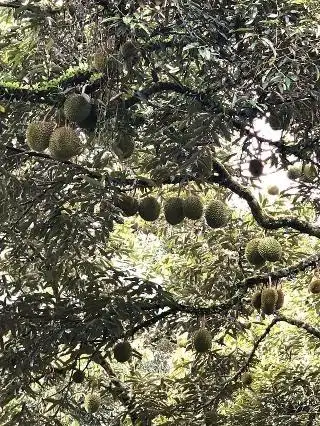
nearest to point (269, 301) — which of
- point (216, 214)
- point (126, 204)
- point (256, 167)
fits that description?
point (216, 214)

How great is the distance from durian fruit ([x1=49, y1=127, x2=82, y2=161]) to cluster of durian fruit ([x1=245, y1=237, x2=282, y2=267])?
151cm

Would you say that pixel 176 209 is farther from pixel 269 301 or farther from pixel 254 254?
pixel 269 301

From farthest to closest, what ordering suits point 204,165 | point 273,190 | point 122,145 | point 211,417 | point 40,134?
point 273,190 < point 211,417 < point 204,165 < point 122,145 < point 40,134

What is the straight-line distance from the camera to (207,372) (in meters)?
4.77

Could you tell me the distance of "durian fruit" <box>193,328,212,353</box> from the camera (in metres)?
4.21

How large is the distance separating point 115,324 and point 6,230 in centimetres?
86

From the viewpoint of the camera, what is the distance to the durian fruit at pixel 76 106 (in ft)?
8.84

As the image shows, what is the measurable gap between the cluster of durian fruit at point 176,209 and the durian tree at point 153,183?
0.01 meters

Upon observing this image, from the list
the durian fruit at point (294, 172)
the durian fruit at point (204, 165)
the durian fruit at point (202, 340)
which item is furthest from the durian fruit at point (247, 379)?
the durian fruit at point (204, 165)

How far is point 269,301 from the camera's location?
4.02 meters

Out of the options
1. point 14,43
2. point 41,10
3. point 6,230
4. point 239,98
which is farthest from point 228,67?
point 6,230

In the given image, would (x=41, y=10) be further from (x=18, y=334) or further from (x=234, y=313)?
(x=234, y=313)

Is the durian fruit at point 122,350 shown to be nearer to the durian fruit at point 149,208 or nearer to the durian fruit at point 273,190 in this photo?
the durian fruit at point 149,208

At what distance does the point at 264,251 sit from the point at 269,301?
0.42 meters
